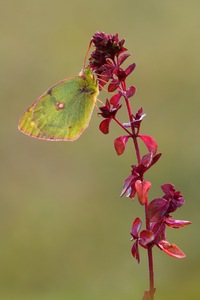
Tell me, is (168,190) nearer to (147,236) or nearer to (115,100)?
(147,236)

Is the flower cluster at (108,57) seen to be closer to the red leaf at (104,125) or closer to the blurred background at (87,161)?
the red leaf at (104,125)

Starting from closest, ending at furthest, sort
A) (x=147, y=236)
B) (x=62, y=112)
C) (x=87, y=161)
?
(x=147, y=236) → (x=62, y=112) → (x=87, y=161)

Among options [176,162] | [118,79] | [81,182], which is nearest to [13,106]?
[81,182]

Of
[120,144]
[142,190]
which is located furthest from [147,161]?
[120,144]

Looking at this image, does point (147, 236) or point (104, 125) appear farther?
point (104, 125)

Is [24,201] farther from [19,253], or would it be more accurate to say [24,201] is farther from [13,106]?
[13,106]

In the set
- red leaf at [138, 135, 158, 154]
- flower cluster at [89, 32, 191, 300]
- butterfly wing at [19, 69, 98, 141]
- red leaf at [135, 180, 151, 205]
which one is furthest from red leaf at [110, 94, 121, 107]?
butterfly wing at [19, 69, 98, 141]
